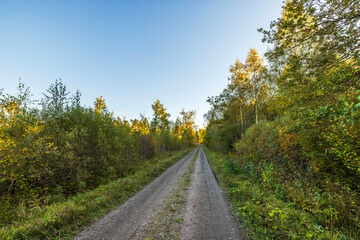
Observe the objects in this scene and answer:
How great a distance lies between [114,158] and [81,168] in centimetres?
237

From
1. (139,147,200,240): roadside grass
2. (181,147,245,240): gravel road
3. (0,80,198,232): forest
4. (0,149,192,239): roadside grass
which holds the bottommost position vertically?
(181,147,245,240): gravel road

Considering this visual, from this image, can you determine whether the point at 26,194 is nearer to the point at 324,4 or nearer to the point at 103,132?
the point at 103,132

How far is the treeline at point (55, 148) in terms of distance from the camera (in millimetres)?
6008

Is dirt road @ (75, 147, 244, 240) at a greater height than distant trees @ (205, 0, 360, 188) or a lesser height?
lesser

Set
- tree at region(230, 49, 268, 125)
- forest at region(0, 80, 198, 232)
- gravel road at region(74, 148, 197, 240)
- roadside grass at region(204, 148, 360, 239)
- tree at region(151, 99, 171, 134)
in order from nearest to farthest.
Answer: roadside grass at region(204, 148, 360, 239) < gravel road at region(74, 148, 197, 240) < forest at region(0, 80, 198, 232) < tree at region(230, 49, 268, 125) < tree at region(151, 99, 171, 134)

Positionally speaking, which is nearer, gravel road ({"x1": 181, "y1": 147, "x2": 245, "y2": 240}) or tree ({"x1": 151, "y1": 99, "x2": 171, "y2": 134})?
gravel road ({"x1": 181, "y1": 147, "x2": 245, "y2": 240})

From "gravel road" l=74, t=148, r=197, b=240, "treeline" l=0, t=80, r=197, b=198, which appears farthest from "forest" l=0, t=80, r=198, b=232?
"gravel road" l=74, t=148, r=197, b=240

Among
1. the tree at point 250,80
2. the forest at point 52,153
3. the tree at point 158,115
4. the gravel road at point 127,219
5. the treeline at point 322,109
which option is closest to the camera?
the treeline at point 322,109

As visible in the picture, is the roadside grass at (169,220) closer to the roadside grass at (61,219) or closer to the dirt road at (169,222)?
the dirt road at (169,222)

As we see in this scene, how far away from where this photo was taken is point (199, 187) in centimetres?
764

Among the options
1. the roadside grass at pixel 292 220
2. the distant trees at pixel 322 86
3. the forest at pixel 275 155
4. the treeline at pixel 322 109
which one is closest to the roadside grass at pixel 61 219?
the forest at pixel 275 155

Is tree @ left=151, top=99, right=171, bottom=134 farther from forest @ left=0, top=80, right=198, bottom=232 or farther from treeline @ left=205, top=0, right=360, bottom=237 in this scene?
treeline @ left=205, top=0, right=360, bottom=237

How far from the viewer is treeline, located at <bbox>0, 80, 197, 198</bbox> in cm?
601

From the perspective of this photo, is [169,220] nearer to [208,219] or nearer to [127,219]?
[208,219]
